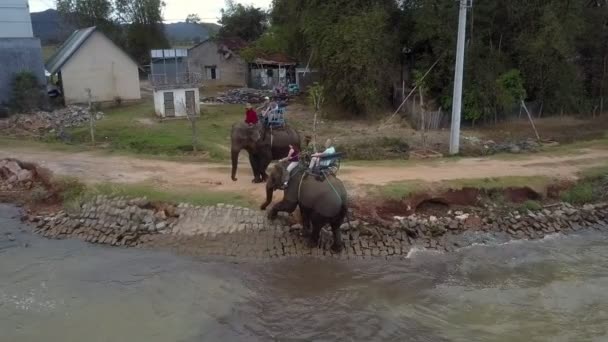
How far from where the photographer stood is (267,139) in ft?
49.6

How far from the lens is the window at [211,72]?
44.7 meters

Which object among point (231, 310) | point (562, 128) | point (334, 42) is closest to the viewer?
point (231, 310)

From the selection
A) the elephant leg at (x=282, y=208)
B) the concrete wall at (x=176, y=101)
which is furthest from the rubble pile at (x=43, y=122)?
the elephant leg at (x=282, y=208)

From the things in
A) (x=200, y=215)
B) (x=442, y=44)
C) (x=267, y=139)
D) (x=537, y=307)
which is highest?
(x=442, y=44)

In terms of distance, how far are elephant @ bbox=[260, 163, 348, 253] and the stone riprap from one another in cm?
55

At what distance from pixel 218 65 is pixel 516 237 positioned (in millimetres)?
34866

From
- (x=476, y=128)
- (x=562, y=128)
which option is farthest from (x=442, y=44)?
(x=562, y=128)

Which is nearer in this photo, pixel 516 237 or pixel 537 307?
pixel 537 307

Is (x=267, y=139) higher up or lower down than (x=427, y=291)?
higher up

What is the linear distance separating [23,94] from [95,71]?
532 cm

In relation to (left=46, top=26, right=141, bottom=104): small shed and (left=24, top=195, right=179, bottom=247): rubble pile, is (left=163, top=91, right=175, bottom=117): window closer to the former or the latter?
Result: (left=46, top=26, right=141, bottom=104): small shed

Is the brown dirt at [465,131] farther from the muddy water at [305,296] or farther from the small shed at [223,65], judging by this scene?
the small shed at [223,65]

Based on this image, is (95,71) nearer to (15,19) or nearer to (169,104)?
(15,19)

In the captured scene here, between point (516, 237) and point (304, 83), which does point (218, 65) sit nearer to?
point (304, 83)
